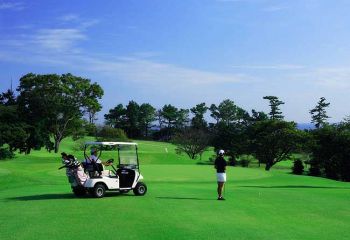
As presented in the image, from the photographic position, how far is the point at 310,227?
1275cm

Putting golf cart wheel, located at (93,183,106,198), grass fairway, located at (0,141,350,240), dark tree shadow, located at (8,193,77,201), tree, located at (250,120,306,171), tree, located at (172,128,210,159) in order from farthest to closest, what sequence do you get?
Result: tree, located at (172,128,210,159) < tree, located at (250,120,306,171) < dark tree shadow, located at (8,193,77,201) < golf cart wheel, located at (93,183,106,198) < grass fairway, located at (0,141,350,240)

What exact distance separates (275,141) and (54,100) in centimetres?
3375

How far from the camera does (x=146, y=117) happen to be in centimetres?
12706

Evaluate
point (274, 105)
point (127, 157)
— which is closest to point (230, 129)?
point (274, 105)

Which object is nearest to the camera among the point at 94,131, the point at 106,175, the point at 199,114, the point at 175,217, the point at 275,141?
the point at 175,217

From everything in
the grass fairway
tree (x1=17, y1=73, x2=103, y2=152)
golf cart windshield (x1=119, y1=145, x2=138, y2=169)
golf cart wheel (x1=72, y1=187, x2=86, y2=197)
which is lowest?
the grass fairway

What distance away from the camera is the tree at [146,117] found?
126688 millimetres

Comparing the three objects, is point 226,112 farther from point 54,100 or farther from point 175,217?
point 175,217

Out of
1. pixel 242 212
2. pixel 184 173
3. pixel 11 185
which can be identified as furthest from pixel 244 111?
pixel 242 212

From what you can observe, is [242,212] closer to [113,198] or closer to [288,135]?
[113,198]

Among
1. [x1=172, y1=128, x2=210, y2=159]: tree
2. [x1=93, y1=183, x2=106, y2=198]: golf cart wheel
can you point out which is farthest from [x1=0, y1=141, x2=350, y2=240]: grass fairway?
[x1=172, y1=128, x2=210, y2=159]: tree

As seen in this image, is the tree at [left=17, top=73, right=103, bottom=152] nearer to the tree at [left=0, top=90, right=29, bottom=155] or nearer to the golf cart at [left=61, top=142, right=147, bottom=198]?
the tree at [left=0, top=90, right=29, bottom=155]

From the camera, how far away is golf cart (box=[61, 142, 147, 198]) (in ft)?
58.5

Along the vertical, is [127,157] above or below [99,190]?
above
